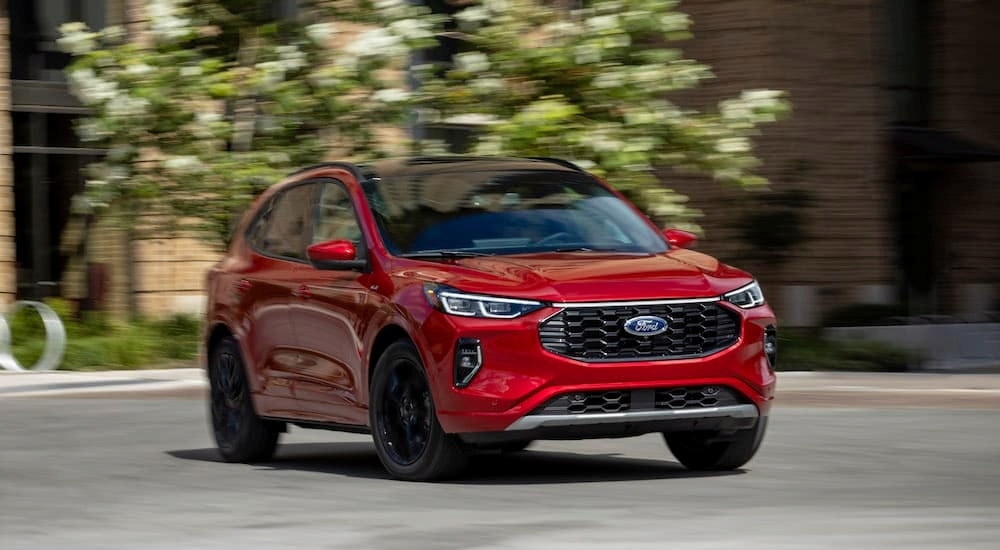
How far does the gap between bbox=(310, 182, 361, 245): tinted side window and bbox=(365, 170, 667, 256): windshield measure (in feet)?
0.48

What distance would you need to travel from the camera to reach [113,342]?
22.0 m

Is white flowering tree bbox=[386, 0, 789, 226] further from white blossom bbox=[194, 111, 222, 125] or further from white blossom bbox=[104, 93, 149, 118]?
white blossom bbox=[104, 93, 149, 118]

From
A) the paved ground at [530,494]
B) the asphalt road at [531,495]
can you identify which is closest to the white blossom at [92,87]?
the paved ground at [530,494]

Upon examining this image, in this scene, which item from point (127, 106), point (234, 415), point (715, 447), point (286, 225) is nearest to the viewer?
point (715, 447)

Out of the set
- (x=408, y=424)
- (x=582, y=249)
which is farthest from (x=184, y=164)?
(x=408, y=424)

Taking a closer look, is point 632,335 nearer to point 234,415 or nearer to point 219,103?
point 234,415

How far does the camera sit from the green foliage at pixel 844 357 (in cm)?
2183

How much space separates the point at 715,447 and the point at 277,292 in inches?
97.5

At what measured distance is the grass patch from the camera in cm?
2170

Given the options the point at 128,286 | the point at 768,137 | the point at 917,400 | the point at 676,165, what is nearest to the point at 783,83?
the point at 768,137

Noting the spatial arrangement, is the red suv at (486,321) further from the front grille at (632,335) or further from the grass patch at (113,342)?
the grass patch at (113,342)

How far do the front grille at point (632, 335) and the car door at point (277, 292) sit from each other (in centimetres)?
204

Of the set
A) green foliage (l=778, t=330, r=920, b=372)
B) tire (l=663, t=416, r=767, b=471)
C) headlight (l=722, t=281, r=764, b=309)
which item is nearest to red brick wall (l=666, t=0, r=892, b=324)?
green foliage (l=778, t=330, r=920, b=372)

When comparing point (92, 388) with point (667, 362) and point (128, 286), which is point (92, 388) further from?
point (667, 362)
